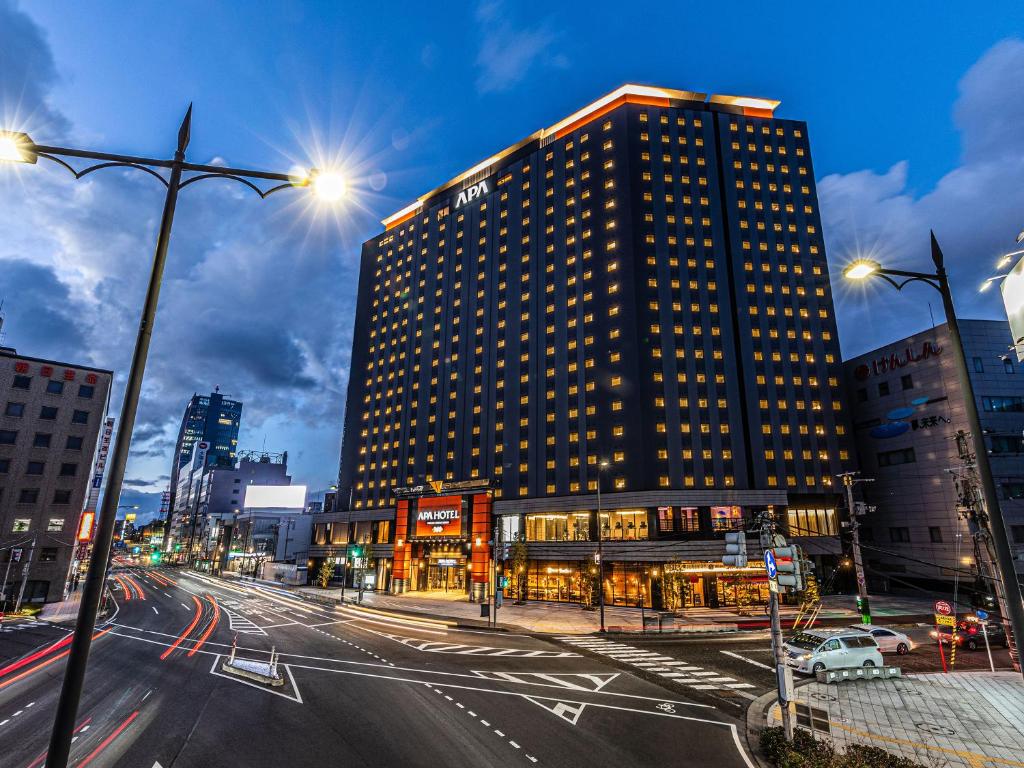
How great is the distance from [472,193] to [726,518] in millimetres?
69750

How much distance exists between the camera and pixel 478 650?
3012 cm

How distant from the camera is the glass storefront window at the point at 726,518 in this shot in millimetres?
56450

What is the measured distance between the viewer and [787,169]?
78.2m

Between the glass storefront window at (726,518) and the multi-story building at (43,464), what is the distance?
74.1m

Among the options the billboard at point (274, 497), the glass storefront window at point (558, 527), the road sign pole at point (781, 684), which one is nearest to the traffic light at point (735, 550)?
the road sign pole at point (781, 684)

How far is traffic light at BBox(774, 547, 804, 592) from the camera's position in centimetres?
1564

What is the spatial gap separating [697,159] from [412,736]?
80982 millimetres

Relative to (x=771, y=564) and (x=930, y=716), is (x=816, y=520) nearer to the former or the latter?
(x=930, y=716)

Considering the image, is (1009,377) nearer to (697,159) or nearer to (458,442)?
(697,159)

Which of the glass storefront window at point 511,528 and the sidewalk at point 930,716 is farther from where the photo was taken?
the glass storefront window at point 511,528

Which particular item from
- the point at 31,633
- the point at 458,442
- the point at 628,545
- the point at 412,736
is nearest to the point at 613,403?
the point at 628,545

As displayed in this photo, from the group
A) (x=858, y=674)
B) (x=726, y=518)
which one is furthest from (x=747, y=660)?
(x=726, y=518)

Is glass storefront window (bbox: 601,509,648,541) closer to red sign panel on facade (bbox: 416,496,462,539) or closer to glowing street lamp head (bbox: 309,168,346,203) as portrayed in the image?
red sign panel on facade (bbox: 416,496,462,539)

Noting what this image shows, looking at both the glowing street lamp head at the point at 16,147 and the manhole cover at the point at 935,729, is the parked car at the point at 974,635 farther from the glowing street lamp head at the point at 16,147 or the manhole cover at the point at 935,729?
the glowing street lamp head at the point at 16,147
